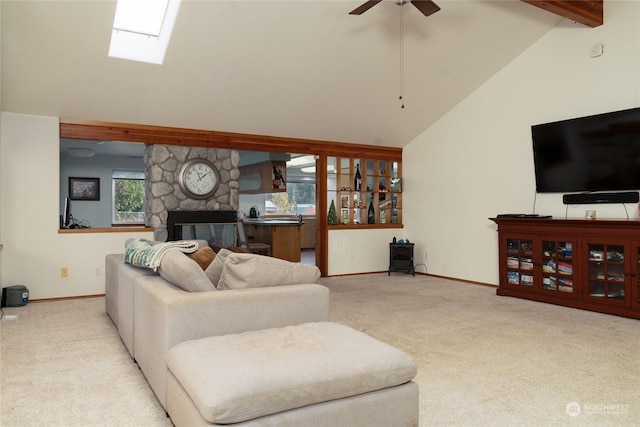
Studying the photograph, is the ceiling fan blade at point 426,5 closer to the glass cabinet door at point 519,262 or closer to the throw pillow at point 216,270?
the throw pillow at point 216,270

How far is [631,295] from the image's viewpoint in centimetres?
418

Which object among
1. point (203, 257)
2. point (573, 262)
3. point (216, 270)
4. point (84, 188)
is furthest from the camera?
point (84, 188)

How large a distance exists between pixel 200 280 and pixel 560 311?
3.75 metres

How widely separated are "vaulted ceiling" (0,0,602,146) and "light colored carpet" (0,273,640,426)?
2.28m

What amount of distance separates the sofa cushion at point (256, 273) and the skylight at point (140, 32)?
281 cm

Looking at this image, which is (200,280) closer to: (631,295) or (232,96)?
(232,96)

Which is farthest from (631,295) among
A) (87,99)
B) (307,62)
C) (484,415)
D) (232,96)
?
(87,99)

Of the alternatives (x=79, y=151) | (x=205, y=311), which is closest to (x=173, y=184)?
(x=79, y=151)

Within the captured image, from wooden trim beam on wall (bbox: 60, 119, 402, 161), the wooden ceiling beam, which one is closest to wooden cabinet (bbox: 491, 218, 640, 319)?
the wooden ceiling beam

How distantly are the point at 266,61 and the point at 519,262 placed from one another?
3.62m

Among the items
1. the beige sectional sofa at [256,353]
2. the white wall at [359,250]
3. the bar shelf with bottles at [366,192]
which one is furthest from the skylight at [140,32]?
the white wall at [359,250]

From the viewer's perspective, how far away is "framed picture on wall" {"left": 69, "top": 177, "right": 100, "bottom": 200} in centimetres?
905

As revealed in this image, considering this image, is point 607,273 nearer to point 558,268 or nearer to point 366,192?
point 558,268

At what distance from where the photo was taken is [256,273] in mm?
2463
